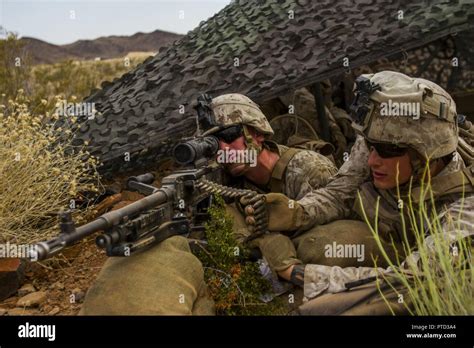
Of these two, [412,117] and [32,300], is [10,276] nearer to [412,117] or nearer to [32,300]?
[32,300]

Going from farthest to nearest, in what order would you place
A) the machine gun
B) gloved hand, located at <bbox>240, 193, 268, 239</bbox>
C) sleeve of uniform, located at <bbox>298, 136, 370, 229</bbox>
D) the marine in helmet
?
sleeve of uniform, located at <bbox>298, 136, 370, 229</bbox>, gloved hand, located at <bbox>240, 193, 268, 239</bbox>, the marine in helmet, the machine gun

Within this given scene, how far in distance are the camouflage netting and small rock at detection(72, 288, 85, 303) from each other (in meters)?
1.77

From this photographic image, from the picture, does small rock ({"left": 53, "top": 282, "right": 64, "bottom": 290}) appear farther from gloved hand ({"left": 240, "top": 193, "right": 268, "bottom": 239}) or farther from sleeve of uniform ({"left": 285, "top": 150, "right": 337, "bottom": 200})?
sleeve of uniform ({"left": 285, "top": 150, "right": 337, "bottom": 200})

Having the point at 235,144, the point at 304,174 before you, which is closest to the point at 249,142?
the point at 235,144

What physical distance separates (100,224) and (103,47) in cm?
3791

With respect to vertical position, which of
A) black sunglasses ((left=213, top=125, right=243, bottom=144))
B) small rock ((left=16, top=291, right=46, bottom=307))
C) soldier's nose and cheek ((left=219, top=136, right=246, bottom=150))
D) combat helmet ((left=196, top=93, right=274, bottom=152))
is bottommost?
small rock ((left=16, top=291, right=46, bottom=307))

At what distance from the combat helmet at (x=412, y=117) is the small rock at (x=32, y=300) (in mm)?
2753

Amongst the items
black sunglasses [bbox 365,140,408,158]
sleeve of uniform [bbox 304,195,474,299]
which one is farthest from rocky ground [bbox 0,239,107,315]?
black sunglasses [bbox 365,140,408,158]

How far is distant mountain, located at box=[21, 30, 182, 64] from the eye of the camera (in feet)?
128

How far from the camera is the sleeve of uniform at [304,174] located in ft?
18.2

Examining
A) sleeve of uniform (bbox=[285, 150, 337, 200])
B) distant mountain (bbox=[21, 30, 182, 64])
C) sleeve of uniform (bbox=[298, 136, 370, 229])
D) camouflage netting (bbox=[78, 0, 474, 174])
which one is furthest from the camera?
distant mountain (bbox=[21, 30, 182, 64])
